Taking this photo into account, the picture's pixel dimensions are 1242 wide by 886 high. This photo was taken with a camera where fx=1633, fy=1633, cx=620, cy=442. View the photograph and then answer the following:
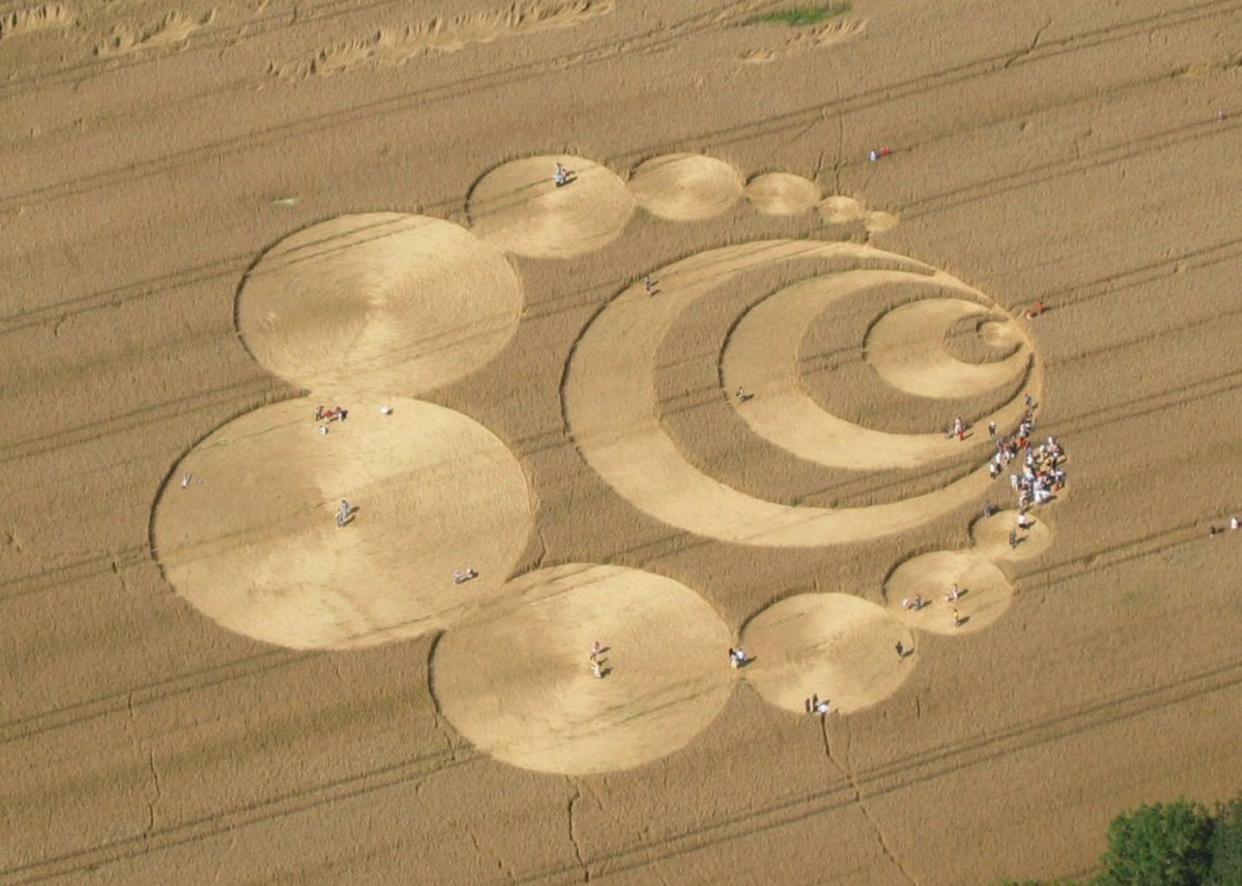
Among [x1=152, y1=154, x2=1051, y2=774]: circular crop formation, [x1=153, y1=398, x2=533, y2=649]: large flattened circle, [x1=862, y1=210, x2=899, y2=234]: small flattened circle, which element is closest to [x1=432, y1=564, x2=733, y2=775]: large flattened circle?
[x1=152, y1=154, x2=1051, y2=774]: circular crop formation

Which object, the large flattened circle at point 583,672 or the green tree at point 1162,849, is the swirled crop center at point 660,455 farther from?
the green tree at point 1162,849

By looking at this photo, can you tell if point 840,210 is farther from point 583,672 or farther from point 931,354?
point 583,672

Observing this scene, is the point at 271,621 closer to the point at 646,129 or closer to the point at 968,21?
the point at 646,129

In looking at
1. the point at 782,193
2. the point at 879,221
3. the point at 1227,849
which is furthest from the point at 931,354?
the point at 1227,849

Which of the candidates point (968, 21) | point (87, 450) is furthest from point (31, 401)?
point (968, 21)

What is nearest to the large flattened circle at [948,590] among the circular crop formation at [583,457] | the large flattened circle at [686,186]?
the circular crop formation at [583,457]

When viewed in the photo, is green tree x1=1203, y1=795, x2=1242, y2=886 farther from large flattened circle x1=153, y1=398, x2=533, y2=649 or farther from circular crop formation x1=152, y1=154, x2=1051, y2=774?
large flattened circle x1=153, y1=398, x2=533, y2=649
